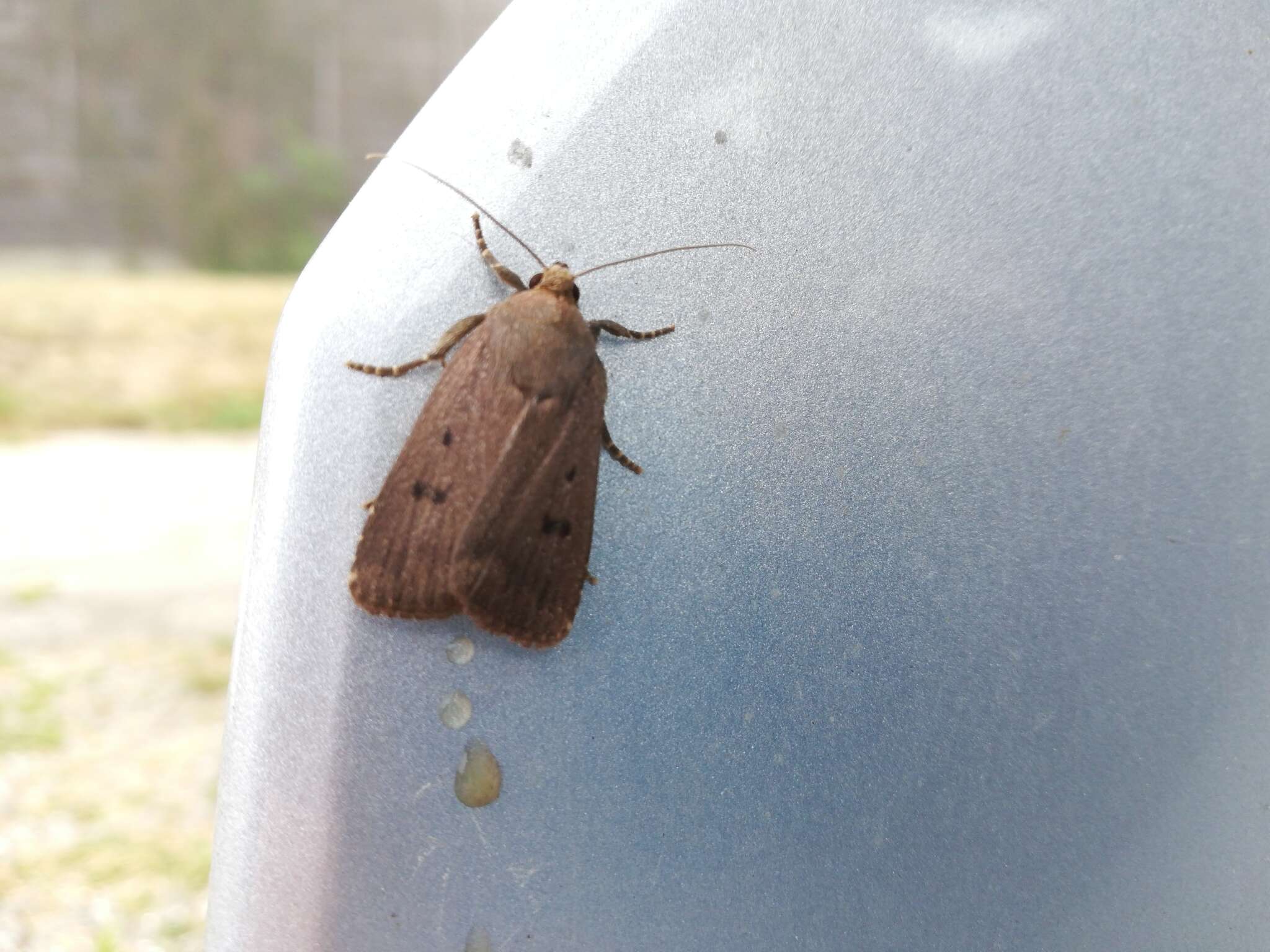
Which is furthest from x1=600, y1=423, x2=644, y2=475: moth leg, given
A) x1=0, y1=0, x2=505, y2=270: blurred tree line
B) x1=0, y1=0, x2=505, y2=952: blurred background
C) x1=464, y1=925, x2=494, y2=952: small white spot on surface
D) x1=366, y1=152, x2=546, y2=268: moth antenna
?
x1=0, y1=0, x2=505, y2=270: blurred tree line

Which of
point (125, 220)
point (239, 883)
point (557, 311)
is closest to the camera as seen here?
point (239, 883)

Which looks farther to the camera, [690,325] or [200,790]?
[200,790]

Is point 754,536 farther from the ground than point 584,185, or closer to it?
closer to it

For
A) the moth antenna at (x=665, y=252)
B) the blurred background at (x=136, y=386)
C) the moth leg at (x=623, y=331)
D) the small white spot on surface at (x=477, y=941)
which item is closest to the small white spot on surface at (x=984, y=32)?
the moth antenna at (x=665, y=252)

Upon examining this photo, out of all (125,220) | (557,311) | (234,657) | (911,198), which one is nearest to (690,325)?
(557,311)

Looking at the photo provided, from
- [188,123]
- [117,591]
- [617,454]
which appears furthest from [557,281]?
[188,123]

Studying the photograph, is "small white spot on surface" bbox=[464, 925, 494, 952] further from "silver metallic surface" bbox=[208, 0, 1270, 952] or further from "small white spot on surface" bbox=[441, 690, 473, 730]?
"small white spot on surface" bbox=[441, 690, 473, 730]

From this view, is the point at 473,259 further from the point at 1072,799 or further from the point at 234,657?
the point at 1072,799

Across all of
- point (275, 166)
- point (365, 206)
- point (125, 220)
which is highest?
point (275, 166)

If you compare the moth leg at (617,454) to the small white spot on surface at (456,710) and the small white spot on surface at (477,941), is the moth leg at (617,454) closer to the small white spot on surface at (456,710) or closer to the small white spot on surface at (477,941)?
the small white spot on surface at (456,710)
